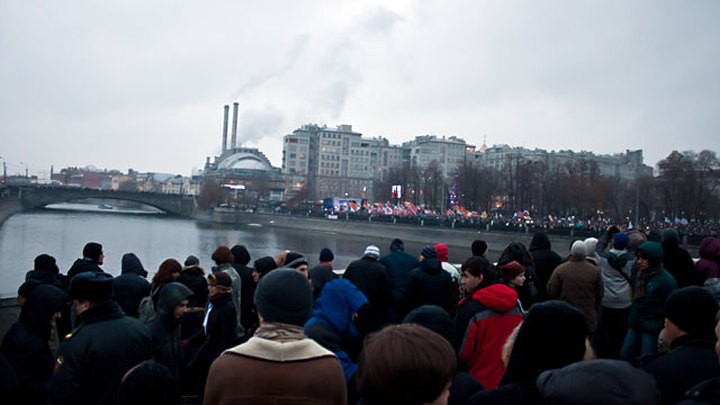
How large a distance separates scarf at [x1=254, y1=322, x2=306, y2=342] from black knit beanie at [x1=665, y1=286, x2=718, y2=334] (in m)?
2.59

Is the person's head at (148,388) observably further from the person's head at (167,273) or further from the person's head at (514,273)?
the person's head at (514,273)

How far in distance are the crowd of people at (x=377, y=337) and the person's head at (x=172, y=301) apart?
13 mm

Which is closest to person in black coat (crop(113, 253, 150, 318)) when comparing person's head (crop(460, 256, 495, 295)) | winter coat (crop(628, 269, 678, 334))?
person's head (crop(460, 256, 495, 295))

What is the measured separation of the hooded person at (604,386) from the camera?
2.12 metres

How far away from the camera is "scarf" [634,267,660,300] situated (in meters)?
5.67

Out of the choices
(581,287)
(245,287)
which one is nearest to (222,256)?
(245,287)

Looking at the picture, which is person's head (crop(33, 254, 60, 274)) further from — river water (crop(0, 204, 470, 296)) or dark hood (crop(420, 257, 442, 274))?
river water (crop(0, 204, 470, 296))

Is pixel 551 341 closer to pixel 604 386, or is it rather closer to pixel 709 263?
pixel 604 386

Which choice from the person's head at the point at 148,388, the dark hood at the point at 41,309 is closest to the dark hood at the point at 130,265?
the dark hood at the point at 41,309

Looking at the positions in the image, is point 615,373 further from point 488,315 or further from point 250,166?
point 250,166

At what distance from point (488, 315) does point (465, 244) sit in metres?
50.1

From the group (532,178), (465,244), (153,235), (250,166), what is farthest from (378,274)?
(250,166)

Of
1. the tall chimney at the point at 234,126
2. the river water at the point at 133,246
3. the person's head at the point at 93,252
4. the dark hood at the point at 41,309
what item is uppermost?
the tall chimney at the point at 234,126

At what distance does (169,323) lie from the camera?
4.75 m
